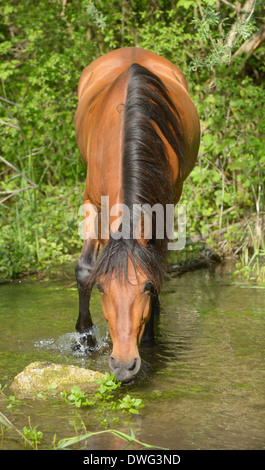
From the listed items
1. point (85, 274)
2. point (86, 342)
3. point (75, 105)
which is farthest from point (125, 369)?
point (75, 105)

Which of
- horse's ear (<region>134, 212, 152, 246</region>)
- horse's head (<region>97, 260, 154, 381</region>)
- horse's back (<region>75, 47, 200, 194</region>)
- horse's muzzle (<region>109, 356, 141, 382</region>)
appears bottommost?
horse's muzzle (<region>109, 356, 141, 382</region>)

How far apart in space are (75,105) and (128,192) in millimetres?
5905

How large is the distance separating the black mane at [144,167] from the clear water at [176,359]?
0.67 m

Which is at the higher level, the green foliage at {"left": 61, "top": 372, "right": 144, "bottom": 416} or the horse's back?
the horse's back

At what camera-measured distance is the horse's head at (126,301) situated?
3268 millimetres

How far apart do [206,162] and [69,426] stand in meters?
5.51

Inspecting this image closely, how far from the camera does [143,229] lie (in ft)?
11.3

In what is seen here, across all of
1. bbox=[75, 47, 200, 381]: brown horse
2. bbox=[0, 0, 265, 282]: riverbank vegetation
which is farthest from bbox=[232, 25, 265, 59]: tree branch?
bbox=[75, 47, 200, 381]: brown horse

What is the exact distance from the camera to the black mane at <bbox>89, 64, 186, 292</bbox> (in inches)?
132

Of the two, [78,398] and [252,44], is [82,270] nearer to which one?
[78,398]

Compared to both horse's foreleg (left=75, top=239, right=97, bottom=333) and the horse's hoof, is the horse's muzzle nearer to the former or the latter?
the horse's hoof

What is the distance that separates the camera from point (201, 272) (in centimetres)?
695

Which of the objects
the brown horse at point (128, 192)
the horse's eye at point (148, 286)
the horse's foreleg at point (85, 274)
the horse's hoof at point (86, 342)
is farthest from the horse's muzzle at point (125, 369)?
the horse's foreleg at point (85, 274)
